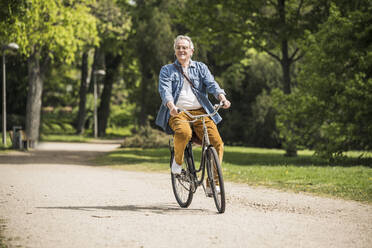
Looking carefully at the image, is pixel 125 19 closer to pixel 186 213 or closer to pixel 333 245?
pixel 186 213

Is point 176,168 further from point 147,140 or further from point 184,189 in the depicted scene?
point 147,140

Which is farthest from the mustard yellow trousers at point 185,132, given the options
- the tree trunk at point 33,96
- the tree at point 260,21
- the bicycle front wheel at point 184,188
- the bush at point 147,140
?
the bush at point 147,140

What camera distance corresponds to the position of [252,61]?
2934 centimetres

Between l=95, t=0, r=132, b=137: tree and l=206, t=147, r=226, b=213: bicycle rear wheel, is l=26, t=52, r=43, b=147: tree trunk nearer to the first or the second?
l=95, t=0, r=132, b=137: tree

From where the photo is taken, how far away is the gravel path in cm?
485

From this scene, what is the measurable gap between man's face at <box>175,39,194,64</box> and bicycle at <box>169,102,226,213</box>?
724mm

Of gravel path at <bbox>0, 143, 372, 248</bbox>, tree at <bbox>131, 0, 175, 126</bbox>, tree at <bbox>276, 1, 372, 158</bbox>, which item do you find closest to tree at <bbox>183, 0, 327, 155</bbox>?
tree at <bbox>276, 1, 372, 158</bbox>

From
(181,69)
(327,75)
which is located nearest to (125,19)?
(327,75)

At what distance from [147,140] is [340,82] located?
11155mm

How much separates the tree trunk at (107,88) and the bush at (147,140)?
13734 mm

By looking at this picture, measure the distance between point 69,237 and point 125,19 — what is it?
23.1 meters

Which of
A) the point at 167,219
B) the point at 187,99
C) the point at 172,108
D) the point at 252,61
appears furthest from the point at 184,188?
the point at 252,61

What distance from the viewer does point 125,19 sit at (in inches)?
1070

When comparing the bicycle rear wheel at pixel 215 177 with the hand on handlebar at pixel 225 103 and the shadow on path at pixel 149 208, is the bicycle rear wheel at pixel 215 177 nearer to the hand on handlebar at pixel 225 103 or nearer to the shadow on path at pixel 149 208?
the shadow on path at pixel 149 208
